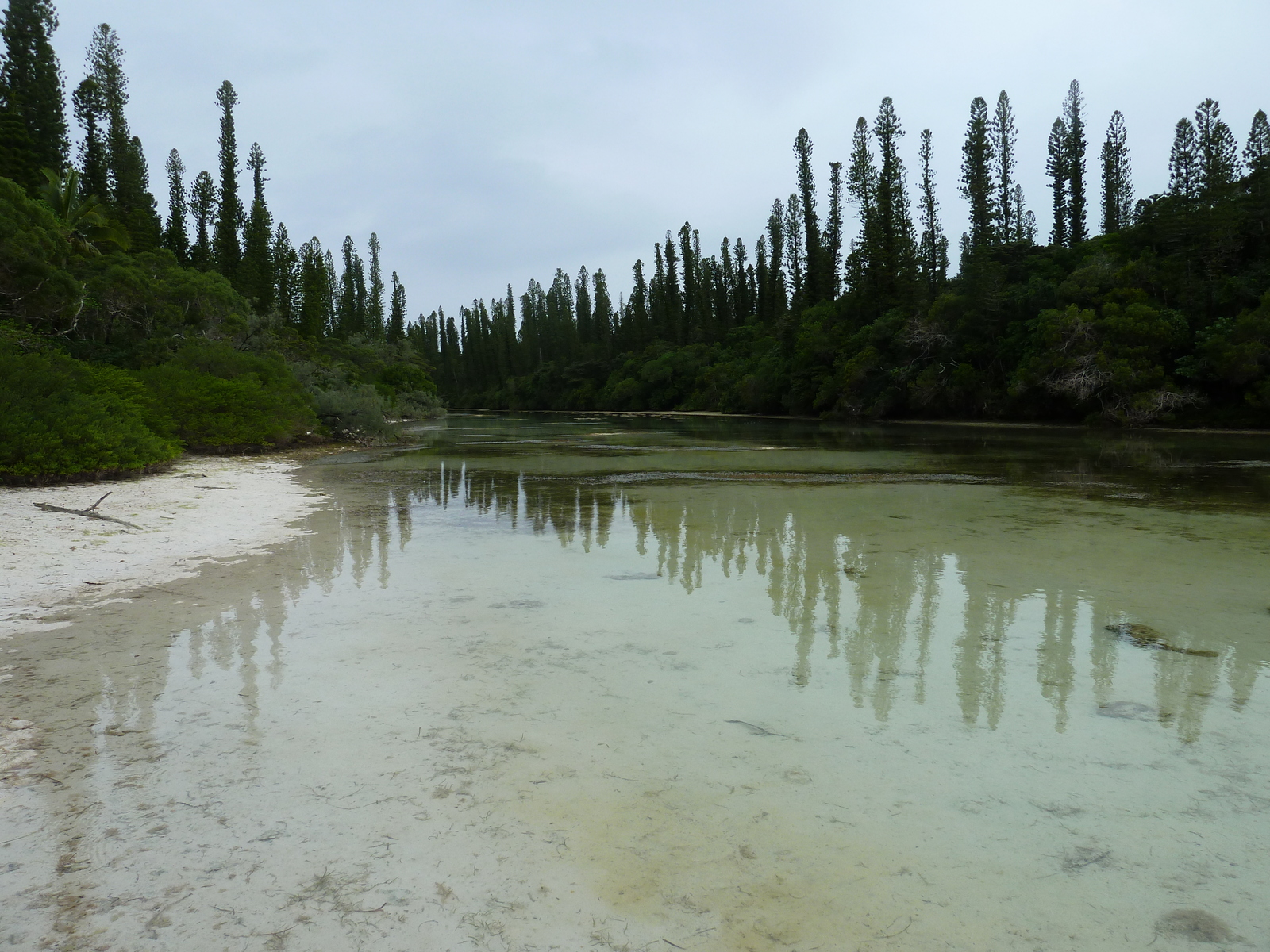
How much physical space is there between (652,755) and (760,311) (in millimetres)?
70270

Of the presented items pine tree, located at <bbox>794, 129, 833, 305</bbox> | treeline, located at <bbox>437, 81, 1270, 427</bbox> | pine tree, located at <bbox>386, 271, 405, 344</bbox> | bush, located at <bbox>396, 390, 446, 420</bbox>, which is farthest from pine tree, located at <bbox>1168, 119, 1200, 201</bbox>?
pine tree, located at <bbox>386, 271, 405, 344</bbox>

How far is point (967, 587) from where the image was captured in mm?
5535

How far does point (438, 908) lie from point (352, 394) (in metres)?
22.6

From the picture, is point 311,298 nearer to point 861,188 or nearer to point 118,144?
point 118,144

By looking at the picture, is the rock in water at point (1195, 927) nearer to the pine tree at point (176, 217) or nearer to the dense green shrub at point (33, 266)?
the dense green shrub at point (33, 266)

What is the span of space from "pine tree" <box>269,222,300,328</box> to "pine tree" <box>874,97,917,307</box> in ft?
113

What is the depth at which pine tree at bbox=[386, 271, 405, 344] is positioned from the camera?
3111 inches

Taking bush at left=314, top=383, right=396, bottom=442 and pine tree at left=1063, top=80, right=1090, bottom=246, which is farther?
pine tree at left=1063, top=80, right=1090, bottom=246

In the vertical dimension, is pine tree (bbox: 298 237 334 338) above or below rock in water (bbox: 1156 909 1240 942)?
above

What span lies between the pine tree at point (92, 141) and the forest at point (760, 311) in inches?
8.3

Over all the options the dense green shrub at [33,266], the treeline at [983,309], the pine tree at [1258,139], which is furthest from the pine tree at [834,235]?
the dense green shrub at [33,266]

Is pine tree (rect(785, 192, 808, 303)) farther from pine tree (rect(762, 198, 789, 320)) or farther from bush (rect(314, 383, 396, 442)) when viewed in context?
bush (rect(314, 383, 396, 442))

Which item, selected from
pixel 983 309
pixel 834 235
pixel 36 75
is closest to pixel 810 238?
pixel 834 235

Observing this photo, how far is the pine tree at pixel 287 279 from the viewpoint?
51.1 m
